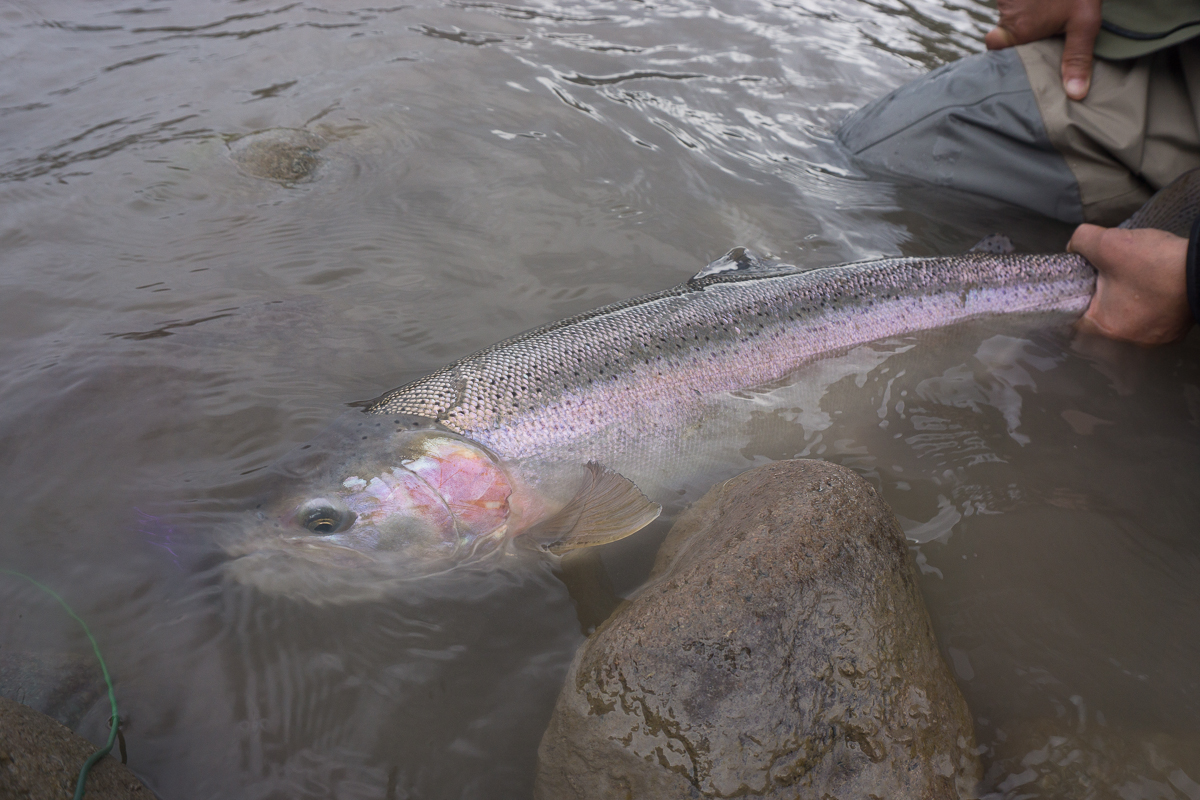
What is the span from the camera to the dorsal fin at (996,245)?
13.0ft

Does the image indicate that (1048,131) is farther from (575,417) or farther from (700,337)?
(575,417)

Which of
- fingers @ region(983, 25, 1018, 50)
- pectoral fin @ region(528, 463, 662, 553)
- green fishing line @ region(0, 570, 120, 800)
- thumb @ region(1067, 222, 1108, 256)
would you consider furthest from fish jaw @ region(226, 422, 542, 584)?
fingers @ region(983, 25, 1018, 50)

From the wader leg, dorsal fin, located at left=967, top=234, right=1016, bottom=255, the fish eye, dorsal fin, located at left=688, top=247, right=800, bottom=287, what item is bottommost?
the fish eye

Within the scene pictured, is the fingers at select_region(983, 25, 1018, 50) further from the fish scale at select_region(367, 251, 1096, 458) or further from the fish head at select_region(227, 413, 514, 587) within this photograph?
the fish head at select_region(227, 413, 514, 587)

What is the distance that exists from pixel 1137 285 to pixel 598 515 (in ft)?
10.3

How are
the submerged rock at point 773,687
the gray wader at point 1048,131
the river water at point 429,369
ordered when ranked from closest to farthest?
the submerged rock at point 773,687, the river water at point 429,369, the gray wader at point 1048,131

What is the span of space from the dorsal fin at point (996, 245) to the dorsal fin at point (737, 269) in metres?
1.21

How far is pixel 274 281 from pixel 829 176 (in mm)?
4077

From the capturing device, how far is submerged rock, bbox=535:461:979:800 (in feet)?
6.08

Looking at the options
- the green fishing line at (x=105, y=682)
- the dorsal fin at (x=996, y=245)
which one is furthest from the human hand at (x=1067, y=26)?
the green fishing line at (x=105, y=682)

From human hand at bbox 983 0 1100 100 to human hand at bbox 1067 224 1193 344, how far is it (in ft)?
4.21

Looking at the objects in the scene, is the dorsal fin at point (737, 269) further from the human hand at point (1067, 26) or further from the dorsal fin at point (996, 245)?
the human hand at point (1067, 26)

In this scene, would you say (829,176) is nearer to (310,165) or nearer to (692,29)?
(692,29)

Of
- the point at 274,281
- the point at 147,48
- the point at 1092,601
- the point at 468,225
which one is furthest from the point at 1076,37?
the point at 147,48
